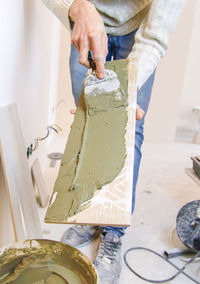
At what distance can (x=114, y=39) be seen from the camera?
1.14 m

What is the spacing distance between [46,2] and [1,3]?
0.27m

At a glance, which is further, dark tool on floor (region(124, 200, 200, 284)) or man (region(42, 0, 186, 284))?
dark tool on floor (region(124, 200, 200, 284))

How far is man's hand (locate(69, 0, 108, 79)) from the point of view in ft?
2.59

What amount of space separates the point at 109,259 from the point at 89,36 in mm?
882

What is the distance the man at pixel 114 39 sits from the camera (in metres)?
0.82

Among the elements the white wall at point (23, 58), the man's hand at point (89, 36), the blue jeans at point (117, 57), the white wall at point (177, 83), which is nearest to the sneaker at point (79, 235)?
the blue jeans at point (117, 57)

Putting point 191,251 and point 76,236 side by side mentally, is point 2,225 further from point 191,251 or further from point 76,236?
point 191,251

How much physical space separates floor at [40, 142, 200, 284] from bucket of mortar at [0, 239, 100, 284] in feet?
1.48

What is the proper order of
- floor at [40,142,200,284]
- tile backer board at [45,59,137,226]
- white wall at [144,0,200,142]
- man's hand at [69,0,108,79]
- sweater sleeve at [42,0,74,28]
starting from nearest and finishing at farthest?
tile backer board at [45,59,137,226], man's hand at [69,0,108,79], sweater sleeve at [42,0,74,28], floor at [40,142,200,284], white wall at [144,0,200,142]

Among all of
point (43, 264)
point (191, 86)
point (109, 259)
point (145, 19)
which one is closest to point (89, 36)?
point (145, 19)

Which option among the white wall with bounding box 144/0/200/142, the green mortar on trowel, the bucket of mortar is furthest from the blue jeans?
the white wall with bounding box 144/0/200/142

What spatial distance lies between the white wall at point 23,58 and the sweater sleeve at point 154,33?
46 cm

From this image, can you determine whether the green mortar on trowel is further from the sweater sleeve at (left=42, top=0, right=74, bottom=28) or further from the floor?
the floor

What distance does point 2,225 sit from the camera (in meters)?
0.94
